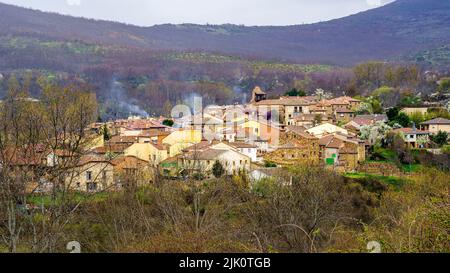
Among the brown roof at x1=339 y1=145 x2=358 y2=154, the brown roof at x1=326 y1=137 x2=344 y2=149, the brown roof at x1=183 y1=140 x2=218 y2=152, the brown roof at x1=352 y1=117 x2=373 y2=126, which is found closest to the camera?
the brown roof at x1=183 y1=140 x2=218 y2=152

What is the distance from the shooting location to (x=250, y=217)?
43.2 ft

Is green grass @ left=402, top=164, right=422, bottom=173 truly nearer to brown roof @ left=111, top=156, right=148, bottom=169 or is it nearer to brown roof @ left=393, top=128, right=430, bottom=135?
brown roof @ left=393, top=128, right=430, bottom=135

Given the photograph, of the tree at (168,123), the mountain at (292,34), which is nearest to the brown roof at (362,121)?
the tree at (168,123)

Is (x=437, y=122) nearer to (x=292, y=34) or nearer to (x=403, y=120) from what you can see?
(x=403, y=120)

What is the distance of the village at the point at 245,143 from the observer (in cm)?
1841

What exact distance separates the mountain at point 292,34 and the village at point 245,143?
58453 millimetres

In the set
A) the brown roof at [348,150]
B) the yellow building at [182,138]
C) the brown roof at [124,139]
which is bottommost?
the brown roof at [348,150]

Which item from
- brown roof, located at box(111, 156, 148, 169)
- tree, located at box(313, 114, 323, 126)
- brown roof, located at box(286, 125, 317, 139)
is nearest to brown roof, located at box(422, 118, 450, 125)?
tree, located at box(313, 114, 323, 126)

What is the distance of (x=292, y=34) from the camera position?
4587 inches

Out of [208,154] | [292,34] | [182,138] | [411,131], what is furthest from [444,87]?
[292,34]

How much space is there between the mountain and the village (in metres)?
58.5

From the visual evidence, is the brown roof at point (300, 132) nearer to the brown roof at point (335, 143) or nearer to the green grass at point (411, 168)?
the brown roof at point (335, 143)

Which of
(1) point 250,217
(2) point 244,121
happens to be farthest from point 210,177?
(2) point 244,121

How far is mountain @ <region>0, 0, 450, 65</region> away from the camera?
300 ft
